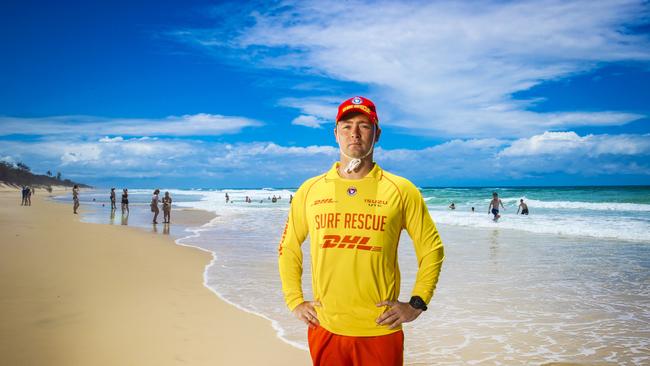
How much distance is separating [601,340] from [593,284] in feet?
13.9

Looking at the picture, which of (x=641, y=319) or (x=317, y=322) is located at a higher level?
(x=317, y=322)

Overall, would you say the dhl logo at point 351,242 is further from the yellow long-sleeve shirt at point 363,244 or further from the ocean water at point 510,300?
the ocean water at point 510,300

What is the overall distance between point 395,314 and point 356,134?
93 centimetres

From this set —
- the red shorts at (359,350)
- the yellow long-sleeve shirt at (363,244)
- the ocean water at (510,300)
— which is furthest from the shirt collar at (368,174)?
the ocean water at (510,300)

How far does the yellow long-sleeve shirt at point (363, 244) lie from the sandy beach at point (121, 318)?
122 inches

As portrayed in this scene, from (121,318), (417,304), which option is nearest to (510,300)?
(121,318)

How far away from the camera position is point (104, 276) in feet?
32.1

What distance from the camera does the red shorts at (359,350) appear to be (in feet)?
8.09

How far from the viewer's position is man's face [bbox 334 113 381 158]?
2.54 metres

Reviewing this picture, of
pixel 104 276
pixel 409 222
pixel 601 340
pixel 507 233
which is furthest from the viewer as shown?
pixel 507 233

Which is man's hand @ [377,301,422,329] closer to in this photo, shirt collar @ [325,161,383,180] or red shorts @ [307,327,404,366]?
red shorts @ [307,327,404,366]

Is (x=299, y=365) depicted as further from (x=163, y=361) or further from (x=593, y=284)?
(x=593, y=284)

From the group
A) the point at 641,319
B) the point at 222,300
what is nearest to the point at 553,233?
the point at 641,319

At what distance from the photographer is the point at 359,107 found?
8.32 ft
